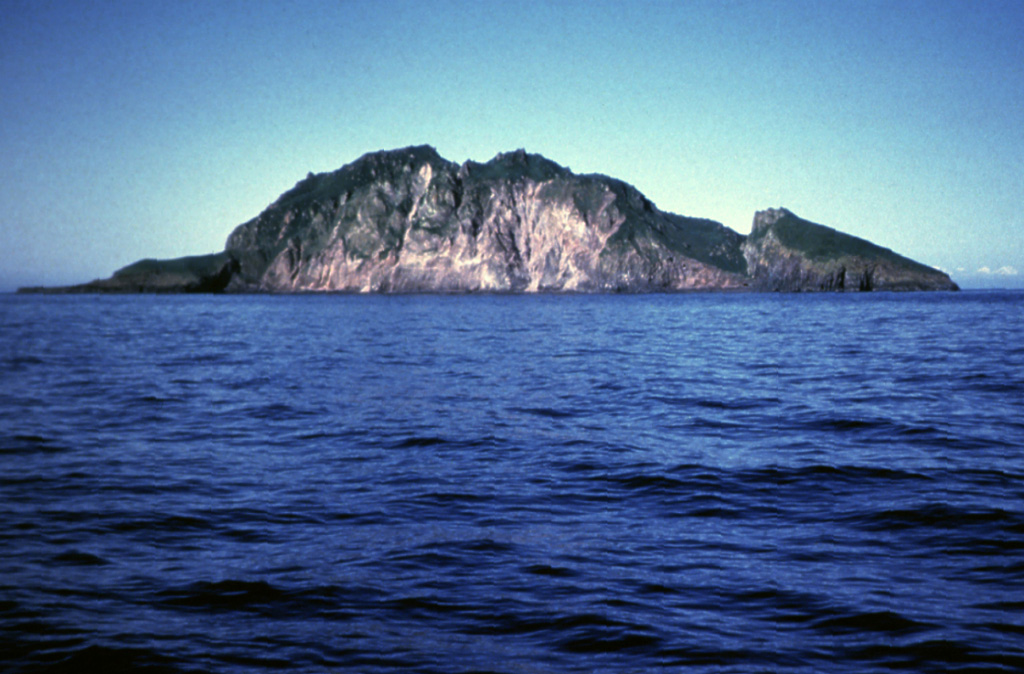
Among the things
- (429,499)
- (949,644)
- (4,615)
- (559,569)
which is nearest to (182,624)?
(4,615)

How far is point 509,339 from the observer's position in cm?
5141

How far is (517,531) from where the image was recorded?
999cm

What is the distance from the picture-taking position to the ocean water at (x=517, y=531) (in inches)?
263

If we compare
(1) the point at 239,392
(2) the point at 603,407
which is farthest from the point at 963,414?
(1) the point at 239,392

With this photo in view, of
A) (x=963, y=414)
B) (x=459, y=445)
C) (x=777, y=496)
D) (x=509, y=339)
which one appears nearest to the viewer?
(x=777, y=496)

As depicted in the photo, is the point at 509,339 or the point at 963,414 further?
the point at 509,339

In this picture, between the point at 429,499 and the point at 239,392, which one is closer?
the point at 429,499

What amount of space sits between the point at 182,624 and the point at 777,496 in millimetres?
8723

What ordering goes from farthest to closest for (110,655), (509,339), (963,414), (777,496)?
(509,339) < (963,414) < (777,496) < (110,655)

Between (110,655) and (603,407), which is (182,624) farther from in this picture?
(603,407)

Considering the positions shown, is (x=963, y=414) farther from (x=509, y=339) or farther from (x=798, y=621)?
(x=509, y=339)

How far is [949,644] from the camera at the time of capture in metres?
6.54

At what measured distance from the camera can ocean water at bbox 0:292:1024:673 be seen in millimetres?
6668

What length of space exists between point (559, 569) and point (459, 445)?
303 inches
